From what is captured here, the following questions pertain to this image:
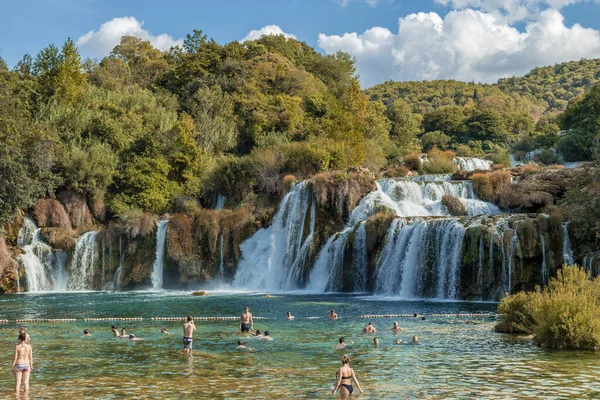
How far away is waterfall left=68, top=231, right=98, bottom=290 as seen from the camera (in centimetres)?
5178

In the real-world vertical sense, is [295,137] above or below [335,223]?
above

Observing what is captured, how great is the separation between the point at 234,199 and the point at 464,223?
2473cm

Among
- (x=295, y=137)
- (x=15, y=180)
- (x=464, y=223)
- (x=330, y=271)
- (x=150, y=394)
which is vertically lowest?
(x=150, y=394)

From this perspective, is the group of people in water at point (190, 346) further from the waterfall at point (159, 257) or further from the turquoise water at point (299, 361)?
the waterfall at point (159, 257)

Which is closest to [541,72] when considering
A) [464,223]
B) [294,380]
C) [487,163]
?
[487,163]

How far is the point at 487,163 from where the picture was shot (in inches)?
2542

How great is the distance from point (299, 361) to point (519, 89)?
141797mm

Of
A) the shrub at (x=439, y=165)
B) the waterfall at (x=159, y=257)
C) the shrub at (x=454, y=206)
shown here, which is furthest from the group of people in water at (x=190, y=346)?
the shrub at (x=439, y=165)

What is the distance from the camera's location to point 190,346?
23344 millimetres

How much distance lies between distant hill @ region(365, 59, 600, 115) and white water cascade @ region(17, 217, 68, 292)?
87.8 m

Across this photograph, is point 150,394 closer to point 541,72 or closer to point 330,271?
point 330,271

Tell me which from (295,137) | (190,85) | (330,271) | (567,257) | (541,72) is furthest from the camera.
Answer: (541,72)

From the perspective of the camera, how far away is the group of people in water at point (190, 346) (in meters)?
16.5

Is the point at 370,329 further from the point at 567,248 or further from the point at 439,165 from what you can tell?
the point at 439,165
